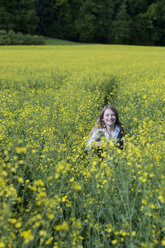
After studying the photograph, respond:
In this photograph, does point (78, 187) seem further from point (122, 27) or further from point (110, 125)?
point (122, 27)

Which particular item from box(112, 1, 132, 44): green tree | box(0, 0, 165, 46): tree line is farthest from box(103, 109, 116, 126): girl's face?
box(112, 1, 132, 44): green tree

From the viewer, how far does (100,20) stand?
5766 cm

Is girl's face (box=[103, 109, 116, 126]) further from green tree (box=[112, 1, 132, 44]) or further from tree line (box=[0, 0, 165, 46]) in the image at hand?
green tree (box=[112, 1, 132, 44])

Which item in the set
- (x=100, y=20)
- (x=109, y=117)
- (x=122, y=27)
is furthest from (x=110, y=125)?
(x=100, y=20)

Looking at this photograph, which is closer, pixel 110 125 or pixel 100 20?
pixel 110 125

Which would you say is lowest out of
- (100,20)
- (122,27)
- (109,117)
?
(109,117)

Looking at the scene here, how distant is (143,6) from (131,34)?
8.93m

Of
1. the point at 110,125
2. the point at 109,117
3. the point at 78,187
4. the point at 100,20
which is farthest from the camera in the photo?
the point at 100,20

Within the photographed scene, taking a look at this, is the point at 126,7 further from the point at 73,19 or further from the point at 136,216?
the point at 136,216

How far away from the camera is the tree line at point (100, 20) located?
55291 millimetres

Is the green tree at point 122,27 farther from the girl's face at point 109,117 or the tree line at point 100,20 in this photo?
the girl's face at point 109,117

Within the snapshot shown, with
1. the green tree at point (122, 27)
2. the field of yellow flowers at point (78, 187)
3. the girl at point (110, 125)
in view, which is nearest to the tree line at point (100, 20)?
the green tree at point (122, 27)

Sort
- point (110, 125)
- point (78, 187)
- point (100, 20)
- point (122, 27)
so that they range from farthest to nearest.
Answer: point (100, 20)
point (122, 27)
point (110, 125)
point (78, 187)

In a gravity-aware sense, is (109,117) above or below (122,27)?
below
